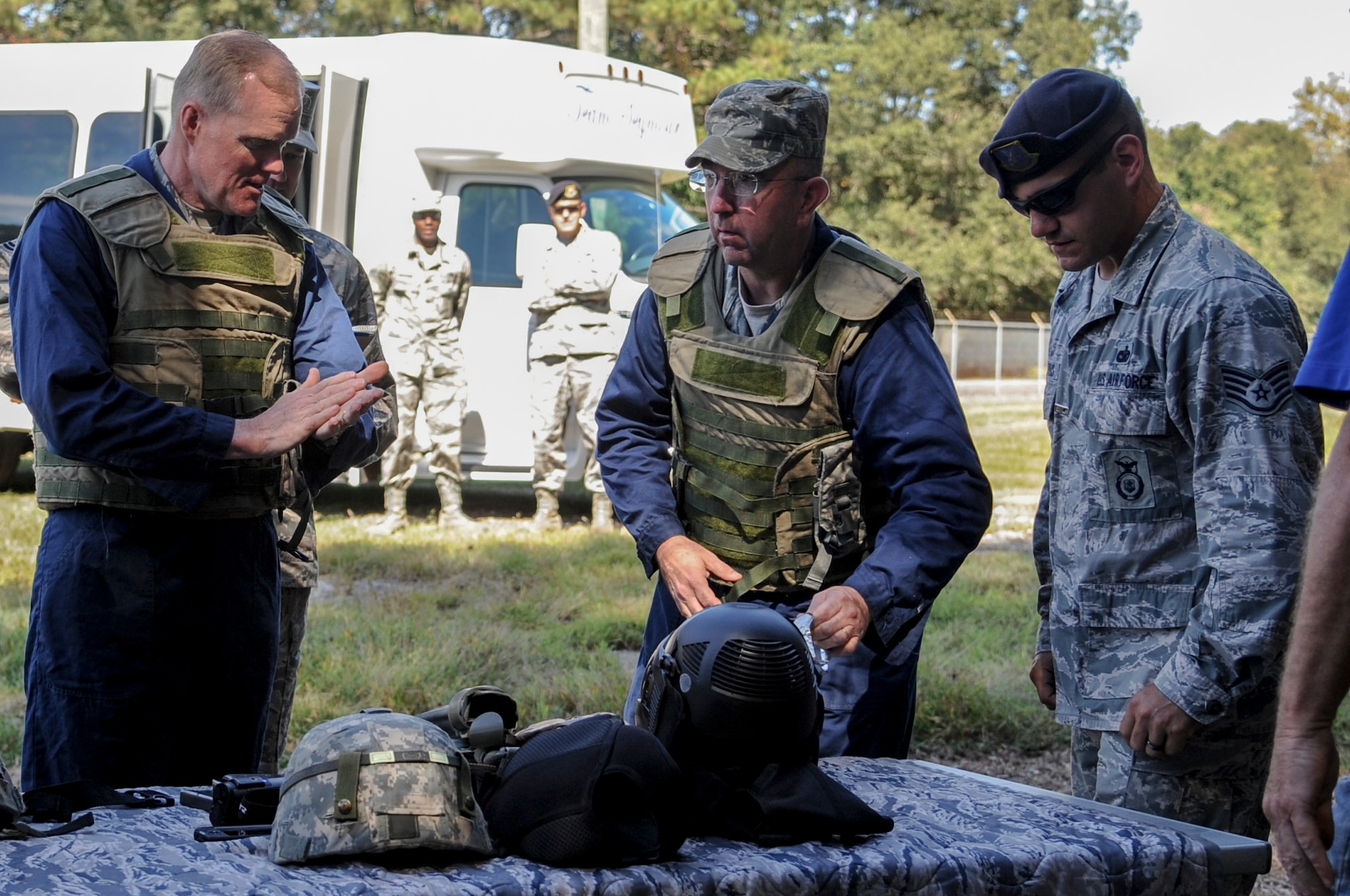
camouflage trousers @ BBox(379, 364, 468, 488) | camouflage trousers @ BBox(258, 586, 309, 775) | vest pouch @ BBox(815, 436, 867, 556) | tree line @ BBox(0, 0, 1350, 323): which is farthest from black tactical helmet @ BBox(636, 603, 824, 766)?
tree line @ BBox(0, 0, 1350, 323)

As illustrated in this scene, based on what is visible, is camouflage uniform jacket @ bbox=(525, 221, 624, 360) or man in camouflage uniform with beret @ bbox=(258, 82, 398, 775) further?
camouflage uniform jacket @ bbox=(525, 221, 624, 360)

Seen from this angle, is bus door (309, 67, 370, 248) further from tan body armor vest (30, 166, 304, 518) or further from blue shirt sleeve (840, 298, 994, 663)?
blue shirt sleeve (840, 298, 994, 663)

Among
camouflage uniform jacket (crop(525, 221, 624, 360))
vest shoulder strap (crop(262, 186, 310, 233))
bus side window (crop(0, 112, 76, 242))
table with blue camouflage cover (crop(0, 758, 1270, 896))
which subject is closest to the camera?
table with blue camouflage cover (crop(0, 758, 1270, 896))

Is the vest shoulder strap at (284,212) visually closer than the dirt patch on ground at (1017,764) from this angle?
Yes

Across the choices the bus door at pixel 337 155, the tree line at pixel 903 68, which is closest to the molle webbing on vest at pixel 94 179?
the bus door at pixel 337 155

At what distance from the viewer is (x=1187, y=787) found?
9.12 feet

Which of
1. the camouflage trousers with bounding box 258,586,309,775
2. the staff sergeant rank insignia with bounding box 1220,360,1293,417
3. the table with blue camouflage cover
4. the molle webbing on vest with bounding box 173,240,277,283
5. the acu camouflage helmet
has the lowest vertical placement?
the camouflage trousers with bounding box 258,586,309,775

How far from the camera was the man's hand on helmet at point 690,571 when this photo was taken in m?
3.04

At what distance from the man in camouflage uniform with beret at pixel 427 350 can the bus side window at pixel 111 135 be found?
226 centimetres

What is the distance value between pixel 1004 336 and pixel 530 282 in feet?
70.0

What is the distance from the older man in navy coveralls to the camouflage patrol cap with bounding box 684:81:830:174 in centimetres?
90

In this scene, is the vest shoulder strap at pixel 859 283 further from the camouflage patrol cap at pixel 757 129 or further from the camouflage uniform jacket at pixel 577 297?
the camouflage uniform jacket at pixel 577 297

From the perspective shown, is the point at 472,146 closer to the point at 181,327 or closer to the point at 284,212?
the point at 284,212

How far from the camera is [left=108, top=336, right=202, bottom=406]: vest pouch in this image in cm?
312
